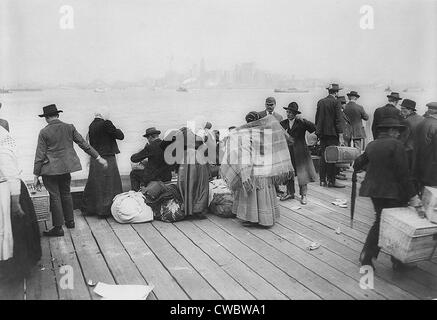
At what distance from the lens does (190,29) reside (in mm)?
8367

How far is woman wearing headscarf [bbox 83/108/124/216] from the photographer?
17.0ft

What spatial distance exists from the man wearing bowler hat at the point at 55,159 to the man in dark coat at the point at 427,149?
4176mm

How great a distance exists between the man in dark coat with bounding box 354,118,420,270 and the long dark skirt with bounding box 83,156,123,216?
130 inches

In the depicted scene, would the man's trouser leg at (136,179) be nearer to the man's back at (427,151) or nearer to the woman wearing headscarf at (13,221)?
the woman wearing headscarf at (13,221)

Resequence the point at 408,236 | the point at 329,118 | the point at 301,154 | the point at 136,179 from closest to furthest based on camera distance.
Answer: the point at 408,236, the point at 136,179, the point at 301,154, the point at 329,118

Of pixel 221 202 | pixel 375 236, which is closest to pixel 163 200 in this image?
pixel 221 202

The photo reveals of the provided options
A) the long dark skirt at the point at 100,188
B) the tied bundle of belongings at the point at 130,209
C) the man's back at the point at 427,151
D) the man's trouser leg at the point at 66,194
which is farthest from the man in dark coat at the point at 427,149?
the man's trouser leg at the point at 66,194

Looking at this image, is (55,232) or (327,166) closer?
(55,232)

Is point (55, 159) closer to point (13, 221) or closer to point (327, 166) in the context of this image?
point (13, 221)

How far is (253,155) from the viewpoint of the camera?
5027 mm

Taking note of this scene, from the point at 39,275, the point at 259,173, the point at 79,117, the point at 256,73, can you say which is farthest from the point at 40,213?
the point at 79,117

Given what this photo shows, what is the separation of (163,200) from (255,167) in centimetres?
136
